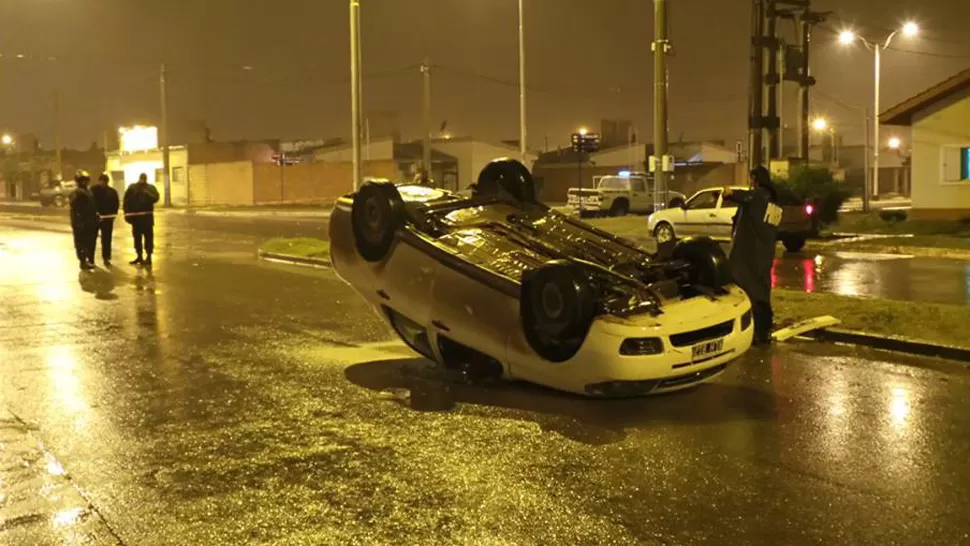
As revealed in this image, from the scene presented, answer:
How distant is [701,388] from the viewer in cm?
805

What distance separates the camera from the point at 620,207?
39.8 m

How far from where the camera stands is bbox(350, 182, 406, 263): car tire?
8156 mm

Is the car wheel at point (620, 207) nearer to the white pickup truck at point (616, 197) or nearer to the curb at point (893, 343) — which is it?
the white pickup truck at point (616, 197)

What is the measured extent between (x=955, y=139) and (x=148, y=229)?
870 inches

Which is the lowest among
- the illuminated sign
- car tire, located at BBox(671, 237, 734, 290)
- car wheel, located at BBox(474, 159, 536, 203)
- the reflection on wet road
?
the reflection on wet road

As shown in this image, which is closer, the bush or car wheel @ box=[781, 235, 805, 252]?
car wheel @ box=[781, 235, 805, 252]

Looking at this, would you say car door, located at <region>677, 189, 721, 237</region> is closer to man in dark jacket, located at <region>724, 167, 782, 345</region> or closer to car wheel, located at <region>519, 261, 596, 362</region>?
man in dark jacket, located at <region>724, 167, 782, 345</region>

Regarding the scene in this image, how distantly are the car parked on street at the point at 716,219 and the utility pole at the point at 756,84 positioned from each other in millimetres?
9654

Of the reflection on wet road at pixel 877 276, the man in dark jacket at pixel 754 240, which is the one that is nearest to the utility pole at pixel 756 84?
the reflection on wet road at pixel 877 276

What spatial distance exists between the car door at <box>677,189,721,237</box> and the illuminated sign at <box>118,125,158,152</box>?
64.1m

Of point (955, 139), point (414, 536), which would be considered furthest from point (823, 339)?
point (955, 139)

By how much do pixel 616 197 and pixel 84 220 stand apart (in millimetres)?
24709

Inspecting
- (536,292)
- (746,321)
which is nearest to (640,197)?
(746,321)

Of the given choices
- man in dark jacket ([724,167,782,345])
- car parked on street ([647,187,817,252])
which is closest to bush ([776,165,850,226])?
car parked on street ([647,187,817,252])
